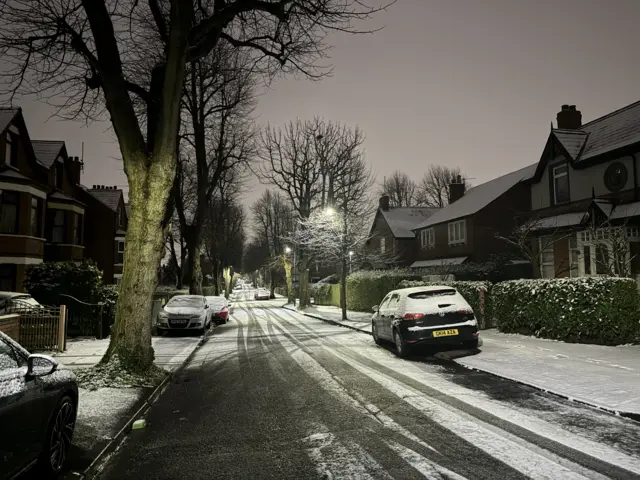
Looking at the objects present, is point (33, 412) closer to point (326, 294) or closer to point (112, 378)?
point (112, 378)

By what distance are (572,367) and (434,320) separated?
3.00m

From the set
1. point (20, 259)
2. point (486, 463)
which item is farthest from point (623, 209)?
point (20, 259)

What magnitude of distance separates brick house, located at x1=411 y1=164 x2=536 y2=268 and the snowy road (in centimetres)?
2592

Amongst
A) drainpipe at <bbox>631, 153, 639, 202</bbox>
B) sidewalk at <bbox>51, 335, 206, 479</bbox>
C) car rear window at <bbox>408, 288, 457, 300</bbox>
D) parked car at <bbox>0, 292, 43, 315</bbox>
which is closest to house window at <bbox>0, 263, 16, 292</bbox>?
parked car at <bbox>0, 292, 43, 315</bbox>

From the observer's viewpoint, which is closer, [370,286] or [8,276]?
[8,276]

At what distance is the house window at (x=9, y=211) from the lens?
2142cm

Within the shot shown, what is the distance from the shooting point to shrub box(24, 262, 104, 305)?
15773mm

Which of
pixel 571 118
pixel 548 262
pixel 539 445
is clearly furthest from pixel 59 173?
pixel 539 445

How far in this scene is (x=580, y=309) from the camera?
11.9 m

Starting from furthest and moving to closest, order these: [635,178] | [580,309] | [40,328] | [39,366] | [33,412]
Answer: [635,178] < [40,328] < [580,309] < [39,366] < [33,412]

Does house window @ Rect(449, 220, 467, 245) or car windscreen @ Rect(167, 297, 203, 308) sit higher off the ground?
house window @ Rect(449, 220, 467, 245)

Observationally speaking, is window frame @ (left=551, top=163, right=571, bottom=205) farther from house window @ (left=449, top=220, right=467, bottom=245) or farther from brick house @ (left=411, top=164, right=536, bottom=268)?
house window @ (left=449, top=220, right=467, bottom=245)

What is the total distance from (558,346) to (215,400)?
8762 mm

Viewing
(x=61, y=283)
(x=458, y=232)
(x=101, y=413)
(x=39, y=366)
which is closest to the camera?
(x=39, y=366)
